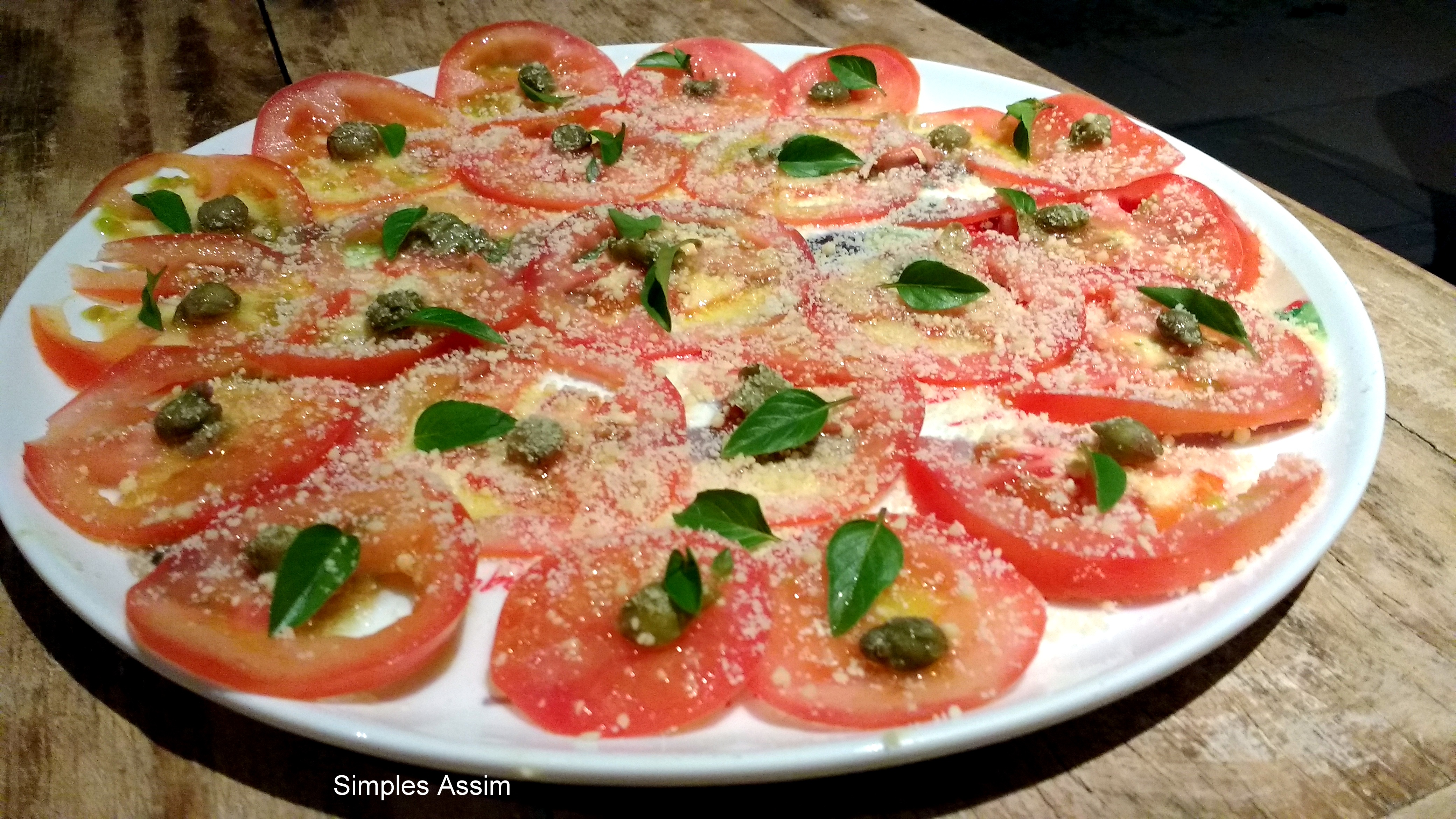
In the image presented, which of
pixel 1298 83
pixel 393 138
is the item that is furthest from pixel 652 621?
pixel 1298 83

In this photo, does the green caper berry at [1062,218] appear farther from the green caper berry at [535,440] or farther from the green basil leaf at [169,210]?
the green basil leaf at [169,210]

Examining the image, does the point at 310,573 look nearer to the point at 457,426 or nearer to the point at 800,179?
the point at 457,426

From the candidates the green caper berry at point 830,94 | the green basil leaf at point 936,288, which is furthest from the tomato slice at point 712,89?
the green basil leaf at point 936,288

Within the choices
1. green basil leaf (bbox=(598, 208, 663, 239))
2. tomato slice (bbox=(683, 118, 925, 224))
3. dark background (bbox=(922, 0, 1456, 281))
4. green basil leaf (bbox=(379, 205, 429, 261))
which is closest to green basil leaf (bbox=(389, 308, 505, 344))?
green basil leaf (bbox=(379, 205, 429, 261))

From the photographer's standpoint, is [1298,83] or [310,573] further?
[1298,83]

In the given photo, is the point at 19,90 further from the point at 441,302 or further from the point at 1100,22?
the point at 1100,22

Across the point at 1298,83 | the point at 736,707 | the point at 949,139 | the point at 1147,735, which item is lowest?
the point at 1298,83
